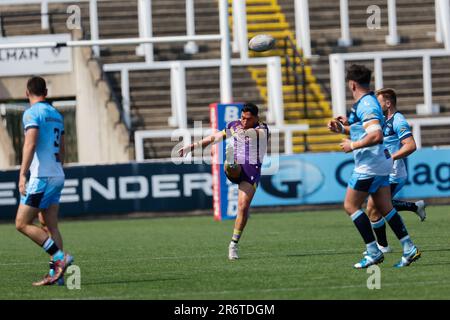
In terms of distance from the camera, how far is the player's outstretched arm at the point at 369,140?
1309cm

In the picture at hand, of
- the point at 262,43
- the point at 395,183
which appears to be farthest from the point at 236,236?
the point at 262,43

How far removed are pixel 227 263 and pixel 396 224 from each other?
2295 millimetres

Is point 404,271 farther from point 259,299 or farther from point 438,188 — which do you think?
point 438,188

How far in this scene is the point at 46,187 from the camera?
13.0 meters

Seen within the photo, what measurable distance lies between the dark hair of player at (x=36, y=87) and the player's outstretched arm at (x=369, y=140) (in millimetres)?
3144

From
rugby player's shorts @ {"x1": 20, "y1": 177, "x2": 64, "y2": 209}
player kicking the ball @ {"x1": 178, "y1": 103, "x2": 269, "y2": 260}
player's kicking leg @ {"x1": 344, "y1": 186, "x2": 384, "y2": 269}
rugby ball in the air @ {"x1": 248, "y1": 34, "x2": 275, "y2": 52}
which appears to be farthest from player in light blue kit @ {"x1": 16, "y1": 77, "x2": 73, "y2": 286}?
rugby ball in the air @ {"x1": 248, "y1": 34, "x2": 275, "y2": 52}

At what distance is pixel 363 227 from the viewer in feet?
44.9

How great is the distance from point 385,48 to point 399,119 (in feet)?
68.6

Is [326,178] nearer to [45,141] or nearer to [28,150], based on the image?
[45,141]

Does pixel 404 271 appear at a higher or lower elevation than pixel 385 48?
lower

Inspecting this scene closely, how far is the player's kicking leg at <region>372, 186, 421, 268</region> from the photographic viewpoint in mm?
13773

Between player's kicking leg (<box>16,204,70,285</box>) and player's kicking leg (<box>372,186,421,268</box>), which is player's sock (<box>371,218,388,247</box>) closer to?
player's kicking leg (<box>372,186,421,268</box>)
